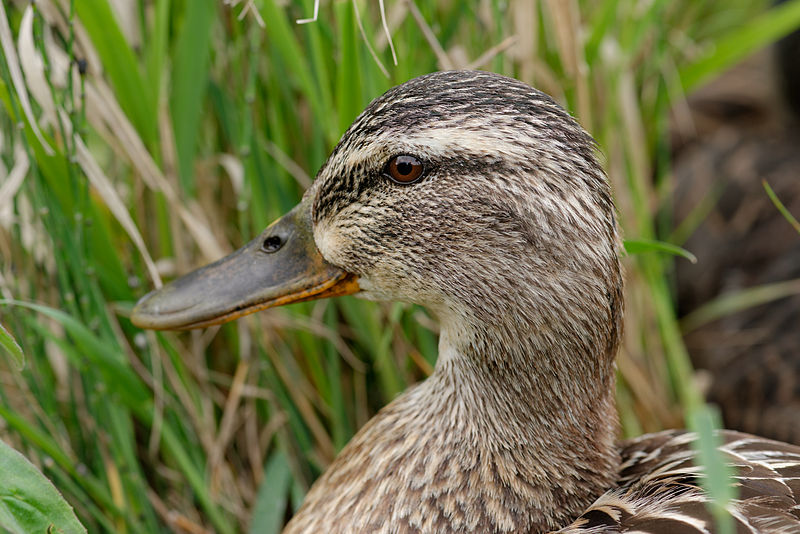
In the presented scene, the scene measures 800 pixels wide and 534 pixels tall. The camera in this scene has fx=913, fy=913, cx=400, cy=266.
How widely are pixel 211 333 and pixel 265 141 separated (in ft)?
1.25

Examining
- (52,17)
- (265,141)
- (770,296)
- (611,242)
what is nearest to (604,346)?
(611,242)

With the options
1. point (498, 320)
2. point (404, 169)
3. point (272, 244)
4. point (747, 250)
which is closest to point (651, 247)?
point (498, 320)

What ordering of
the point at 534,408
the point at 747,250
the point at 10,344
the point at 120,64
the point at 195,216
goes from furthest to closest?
1. the point at 747,250
2. the point at 195,216
3. the point at 120,64
4. the point at 534,408
5. the point at 10,344

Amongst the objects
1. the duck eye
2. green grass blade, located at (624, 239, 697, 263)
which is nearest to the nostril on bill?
the duck eye

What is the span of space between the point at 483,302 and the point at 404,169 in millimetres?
196

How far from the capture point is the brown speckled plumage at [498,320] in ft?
3.62

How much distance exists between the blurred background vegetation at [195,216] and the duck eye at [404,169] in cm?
28

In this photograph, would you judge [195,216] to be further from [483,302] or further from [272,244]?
→ [483,302]

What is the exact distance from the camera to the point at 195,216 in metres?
1.62

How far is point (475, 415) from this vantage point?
1239 millimetres

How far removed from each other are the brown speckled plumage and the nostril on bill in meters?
0.07

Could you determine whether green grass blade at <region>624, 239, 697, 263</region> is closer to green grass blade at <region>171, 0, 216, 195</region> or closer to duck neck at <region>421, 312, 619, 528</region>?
duck neck at <region>421, 312, 619, 528</region>

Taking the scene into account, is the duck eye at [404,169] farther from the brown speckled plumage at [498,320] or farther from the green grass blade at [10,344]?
the green grass blade at [10,344]

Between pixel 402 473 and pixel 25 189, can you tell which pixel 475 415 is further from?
pixel 25 189
